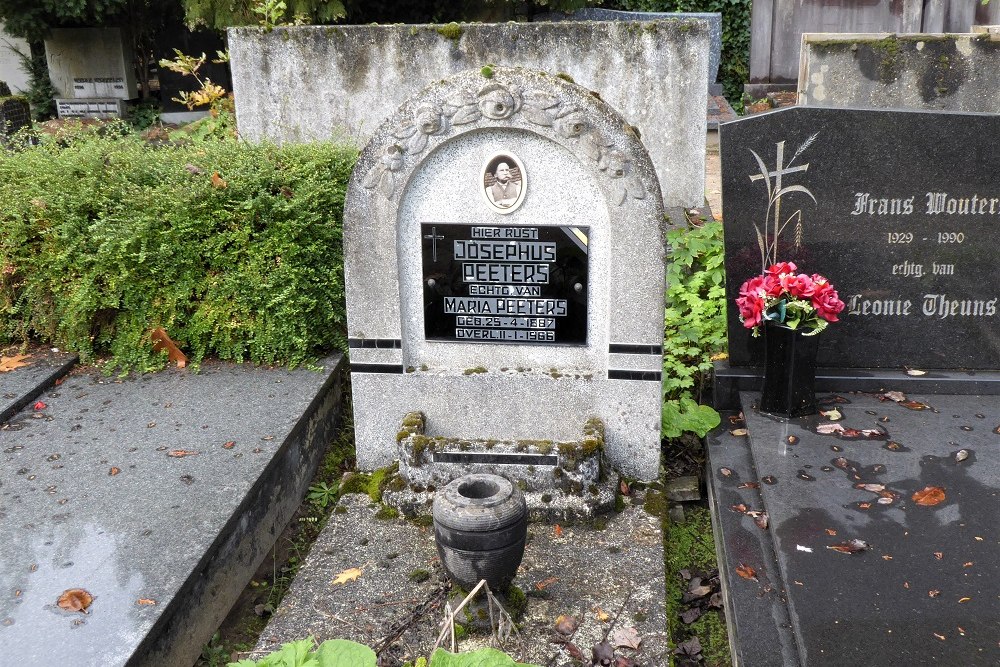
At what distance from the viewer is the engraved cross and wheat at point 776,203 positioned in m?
4.78

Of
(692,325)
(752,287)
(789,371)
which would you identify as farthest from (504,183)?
(692,325)

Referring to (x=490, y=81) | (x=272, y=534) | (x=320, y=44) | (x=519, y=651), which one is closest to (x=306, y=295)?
(x=272, y=534)

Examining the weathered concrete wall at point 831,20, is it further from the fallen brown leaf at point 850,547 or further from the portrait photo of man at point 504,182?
the fallen brown leaf at point 850,547

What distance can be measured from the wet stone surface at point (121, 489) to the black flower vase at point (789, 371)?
8.35 feet

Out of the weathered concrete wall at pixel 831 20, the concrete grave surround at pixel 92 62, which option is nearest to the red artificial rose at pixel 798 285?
the weathered concrete wall at pixel 831 20

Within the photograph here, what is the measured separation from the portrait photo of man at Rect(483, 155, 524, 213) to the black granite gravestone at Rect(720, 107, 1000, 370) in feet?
4.71

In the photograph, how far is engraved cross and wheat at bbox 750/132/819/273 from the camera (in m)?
4.78

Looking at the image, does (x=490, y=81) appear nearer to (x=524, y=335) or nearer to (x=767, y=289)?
(x=524, y=335)

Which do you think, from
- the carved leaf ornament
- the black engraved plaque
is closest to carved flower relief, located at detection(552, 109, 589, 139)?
the carved leaf ornament

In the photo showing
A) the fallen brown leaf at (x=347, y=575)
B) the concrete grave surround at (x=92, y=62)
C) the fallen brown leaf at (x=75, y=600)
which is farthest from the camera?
the concrete grave surround at (x=92, y=62)

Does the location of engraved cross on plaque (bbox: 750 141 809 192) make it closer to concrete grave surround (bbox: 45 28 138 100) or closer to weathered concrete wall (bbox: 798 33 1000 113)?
weathered concrete wall (bbox: 798 33 1000 113)

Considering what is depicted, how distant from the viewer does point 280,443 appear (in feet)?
14.1

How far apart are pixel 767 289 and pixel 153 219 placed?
137 inches

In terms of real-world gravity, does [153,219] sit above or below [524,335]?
above
